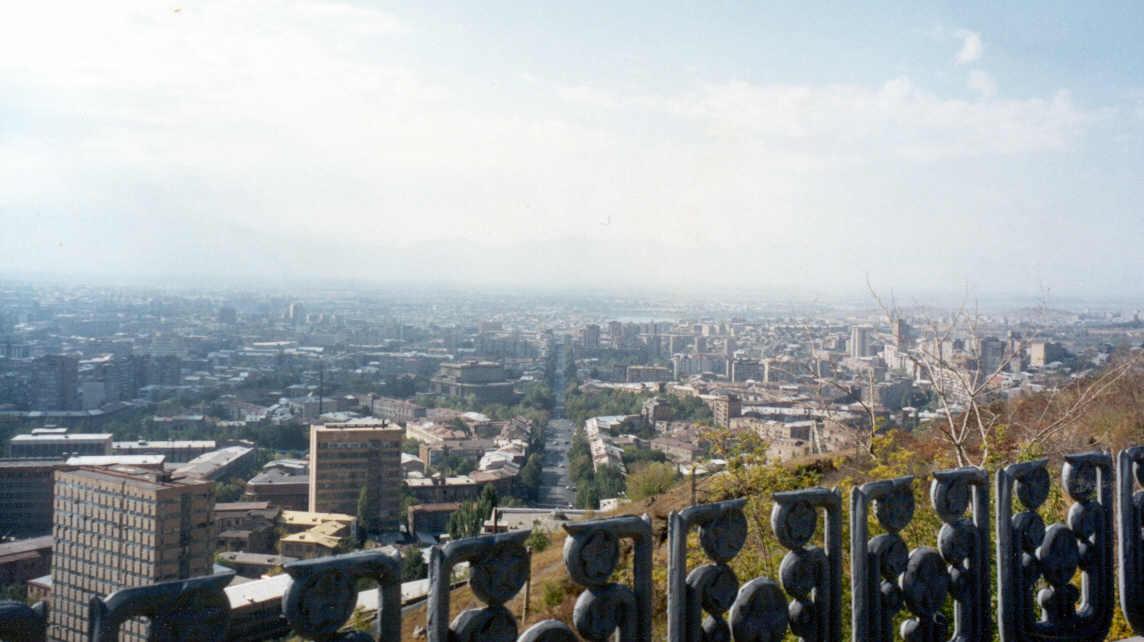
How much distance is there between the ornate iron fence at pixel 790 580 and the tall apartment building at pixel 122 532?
9322mm

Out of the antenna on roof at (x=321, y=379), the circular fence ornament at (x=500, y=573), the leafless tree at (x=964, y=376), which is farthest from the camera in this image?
the antenna on roof at (x=321, y=379)

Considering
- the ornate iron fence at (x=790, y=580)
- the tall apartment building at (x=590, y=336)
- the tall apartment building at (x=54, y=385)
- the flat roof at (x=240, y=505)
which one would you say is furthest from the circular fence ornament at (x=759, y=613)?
the tall apartment building at (x=590, y=336)

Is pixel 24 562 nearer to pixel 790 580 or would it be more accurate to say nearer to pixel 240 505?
pixel 240 505

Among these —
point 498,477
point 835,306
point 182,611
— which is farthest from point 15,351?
point 182,611

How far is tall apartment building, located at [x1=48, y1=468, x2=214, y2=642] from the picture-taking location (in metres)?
10.1

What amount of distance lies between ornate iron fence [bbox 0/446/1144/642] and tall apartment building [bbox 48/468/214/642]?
9322mm

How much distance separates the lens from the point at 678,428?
74.6ft

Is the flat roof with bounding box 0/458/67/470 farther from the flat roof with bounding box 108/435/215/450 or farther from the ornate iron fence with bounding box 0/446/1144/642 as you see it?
the ornate iron fence with bounding box 0/446/1144/642

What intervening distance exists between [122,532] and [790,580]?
1020 centimetres

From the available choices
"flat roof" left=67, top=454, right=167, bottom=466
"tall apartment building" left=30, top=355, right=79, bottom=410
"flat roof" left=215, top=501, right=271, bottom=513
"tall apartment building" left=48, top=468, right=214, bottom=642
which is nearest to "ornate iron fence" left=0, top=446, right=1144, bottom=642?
"tall apartment building" left=48, top=468, right=214, bottom=642

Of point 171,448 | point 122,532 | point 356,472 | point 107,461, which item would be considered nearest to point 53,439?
point 171,448

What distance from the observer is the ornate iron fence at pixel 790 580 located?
1.64m

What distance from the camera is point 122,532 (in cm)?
1030

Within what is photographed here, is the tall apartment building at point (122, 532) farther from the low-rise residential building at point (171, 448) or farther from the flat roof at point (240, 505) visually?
the low-rise residential building at point (171, 448)
